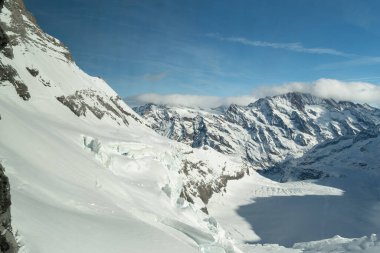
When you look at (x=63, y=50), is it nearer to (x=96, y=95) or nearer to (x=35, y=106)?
(x=96, y=95)

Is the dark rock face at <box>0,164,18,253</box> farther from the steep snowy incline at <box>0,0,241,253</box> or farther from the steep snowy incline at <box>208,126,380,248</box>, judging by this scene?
the steep snowy incline at <box>208,126,380,248</box>

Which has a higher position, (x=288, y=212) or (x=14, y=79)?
(x=14, y=79)

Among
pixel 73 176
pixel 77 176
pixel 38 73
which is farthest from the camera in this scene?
pixel 38 73

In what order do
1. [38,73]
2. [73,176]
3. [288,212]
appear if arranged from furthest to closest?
1. [288,212]
2. [38,73]
3. [73,176]

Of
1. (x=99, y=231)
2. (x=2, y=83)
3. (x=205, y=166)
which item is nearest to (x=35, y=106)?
(x=2, y=83)

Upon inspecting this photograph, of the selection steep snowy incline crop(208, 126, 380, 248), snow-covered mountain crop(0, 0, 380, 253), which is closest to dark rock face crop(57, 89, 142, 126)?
snow-covered mountain crop(0, 0, 380, 253)

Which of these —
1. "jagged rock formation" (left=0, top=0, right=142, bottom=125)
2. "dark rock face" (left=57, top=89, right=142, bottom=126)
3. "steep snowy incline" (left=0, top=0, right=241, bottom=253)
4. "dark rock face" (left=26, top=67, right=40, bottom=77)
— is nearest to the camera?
"steep snowy incline" (left=0, top=0, right=241, bottom=253)

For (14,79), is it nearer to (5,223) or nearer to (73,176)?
(73,176)

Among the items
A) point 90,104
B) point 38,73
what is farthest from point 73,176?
point 90,104

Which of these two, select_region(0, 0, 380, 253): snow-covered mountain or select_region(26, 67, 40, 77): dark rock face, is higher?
select_region(26, 67, 40, 77): dark rock face
